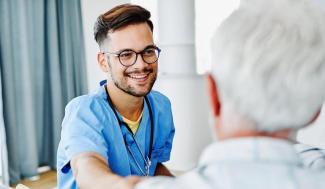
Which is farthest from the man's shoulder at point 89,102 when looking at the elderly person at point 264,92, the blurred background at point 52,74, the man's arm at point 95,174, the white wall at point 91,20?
the white wall at point 91,20

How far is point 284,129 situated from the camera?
0.58 metres

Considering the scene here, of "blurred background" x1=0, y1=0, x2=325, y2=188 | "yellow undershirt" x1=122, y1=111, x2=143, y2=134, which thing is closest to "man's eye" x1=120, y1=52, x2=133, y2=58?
"yellow undershirt" x1=122, y1=111, x2=143, y2=134

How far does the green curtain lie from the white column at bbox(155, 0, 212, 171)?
3.13ft

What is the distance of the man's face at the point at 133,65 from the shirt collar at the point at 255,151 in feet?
2.45

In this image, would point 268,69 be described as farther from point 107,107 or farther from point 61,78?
point 61,78

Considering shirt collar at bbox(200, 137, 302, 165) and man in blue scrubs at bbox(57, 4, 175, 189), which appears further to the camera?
man in blue scrubs at bbox(57, 4, 175, 189)

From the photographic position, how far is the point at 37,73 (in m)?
3.40

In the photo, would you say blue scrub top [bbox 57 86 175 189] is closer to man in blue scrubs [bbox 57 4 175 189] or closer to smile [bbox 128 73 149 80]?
man in blue scrubs [bbox 57 4 175 189]

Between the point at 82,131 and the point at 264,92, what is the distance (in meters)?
0.70

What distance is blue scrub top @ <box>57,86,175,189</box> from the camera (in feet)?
3.58

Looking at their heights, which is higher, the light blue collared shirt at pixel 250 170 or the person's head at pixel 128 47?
the person's head at pixel 128 47

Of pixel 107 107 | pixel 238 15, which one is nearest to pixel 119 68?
pixel 107 107

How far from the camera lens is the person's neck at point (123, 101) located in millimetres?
1310

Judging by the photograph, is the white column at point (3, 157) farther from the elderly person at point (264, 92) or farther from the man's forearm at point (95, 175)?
the elderly person at point (264, 92)
